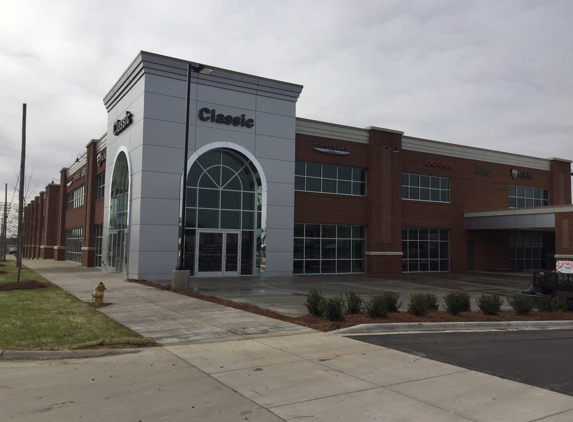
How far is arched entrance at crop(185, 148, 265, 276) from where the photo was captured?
25.6 metres

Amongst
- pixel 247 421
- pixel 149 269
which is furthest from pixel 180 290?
pixel 247 421

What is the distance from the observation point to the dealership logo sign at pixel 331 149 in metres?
30.5

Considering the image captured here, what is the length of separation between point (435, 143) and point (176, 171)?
20.1m

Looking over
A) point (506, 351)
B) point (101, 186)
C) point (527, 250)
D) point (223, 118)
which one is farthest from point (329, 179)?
point (506, 351)

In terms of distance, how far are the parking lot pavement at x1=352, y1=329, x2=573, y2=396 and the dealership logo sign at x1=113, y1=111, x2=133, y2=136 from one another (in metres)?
20.7

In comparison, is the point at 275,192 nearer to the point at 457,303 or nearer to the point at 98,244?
the point at 98,244

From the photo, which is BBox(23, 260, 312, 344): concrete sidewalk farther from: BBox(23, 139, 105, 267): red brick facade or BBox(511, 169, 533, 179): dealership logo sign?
BBox(511, 169, 533, 179): dealership logo sign

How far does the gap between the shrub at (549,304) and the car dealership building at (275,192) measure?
12928 mm

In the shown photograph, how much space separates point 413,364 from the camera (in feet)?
26.0

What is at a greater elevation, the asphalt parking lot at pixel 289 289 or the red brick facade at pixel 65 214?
the red brick facade at pixel 65 214

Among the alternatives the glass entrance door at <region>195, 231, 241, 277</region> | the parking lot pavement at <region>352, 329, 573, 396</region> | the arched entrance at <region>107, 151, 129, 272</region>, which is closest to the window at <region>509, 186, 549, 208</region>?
the glass entrance door at <region>195, 231, 241, 277</region>

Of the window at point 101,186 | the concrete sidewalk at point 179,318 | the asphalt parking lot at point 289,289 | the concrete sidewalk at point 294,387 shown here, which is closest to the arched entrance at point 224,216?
the asphalt parking lot at point 289,289

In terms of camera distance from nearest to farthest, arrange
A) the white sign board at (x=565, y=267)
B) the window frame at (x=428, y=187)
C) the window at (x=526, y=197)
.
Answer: the white sign board at (x=565, y=267) → the window frame at (x=428, y=187) → the window at (x=526, y=197)

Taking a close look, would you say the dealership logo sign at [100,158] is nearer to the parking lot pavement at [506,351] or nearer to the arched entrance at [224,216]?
the arched entrance at [224,216]
